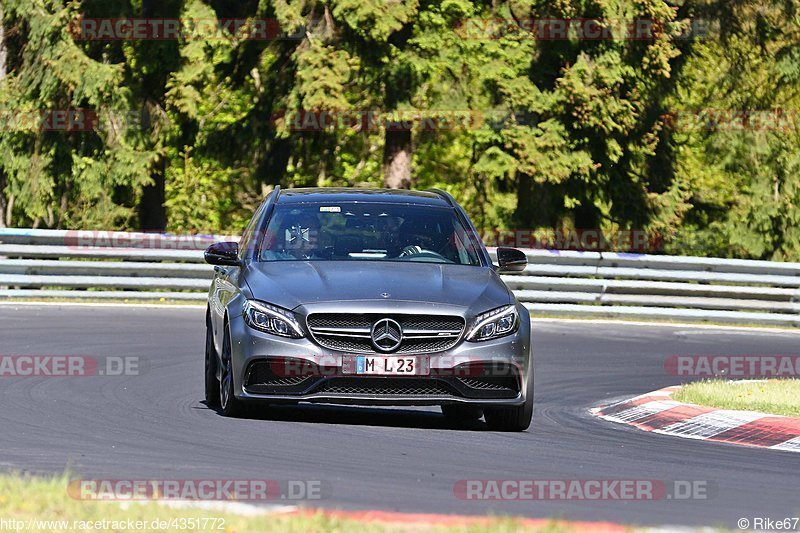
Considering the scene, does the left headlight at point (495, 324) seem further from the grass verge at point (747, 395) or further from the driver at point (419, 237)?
the grass verge at point (747, 395)

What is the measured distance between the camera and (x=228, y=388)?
11.1 meters

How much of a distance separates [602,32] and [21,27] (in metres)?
11.3

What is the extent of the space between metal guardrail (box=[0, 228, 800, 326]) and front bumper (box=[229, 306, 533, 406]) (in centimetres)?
1329

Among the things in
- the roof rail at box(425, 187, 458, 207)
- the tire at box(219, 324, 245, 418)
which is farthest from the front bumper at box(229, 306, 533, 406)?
the roof rail at box(425, 187, 458, 207)

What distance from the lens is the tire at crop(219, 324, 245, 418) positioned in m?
11.0

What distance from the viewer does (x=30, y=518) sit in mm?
6668

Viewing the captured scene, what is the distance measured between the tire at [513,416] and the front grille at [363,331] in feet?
2.77

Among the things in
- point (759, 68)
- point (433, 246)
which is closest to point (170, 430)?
point (433, 246)

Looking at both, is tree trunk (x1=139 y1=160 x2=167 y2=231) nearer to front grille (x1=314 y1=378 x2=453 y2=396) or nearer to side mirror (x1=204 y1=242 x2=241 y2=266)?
side mirror (x1=204 y1=242 x2=241 y2=266)

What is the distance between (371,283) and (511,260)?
1640mm

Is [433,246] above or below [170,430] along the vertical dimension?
above

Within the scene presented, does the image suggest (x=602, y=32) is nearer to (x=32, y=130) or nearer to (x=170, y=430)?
(x=32, y=130)

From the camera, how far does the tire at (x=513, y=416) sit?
11.0 m

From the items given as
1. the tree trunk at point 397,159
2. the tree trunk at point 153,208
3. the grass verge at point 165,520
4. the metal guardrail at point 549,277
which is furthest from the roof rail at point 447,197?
the tree trunk at point 153,208
